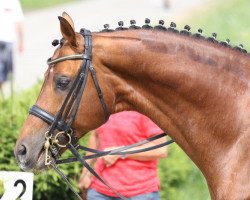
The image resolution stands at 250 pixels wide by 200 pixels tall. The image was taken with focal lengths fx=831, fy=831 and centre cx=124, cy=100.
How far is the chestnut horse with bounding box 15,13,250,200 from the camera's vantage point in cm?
552

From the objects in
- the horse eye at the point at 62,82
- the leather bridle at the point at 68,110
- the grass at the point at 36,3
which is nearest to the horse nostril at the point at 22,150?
the leather bridle at the point at 68,110

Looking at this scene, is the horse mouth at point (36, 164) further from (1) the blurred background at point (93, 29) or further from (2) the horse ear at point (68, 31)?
(1) the blurred background at point (93, 29)

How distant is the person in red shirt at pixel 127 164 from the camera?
22.5 ft

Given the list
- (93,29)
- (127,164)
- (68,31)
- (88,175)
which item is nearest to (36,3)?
(93,29)

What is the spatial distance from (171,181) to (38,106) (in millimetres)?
4431

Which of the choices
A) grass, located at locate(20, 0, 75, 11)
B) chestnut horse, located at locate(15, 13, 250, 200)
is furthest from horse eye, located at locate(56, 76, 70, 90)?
grass, located at locate(20, 0, 75, 11)

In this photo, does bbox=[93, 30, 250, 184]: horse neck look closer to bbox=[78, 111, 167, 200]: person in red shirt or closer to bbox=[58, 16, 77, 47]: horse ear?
bbox=[58, 16, 77, 47]: horse ear

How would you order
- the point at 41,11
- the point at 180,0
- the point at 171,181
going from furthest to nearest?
the point at 180,0
the point at 41,11
the point at 171,181

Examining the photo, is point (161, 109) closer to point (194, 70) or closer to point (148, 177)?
point (194, 70)

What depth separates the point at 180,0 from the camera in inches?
1247

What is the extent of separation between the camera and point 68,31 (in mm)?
5504

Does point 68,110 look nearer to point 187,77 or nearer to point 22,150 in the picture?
point 22,150

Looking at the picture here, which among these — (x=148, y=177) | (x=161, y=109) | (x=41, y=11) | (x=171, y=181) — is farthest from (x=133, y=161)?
(x=41, y=11)

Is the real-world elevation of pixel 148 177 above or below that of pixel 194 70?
below
